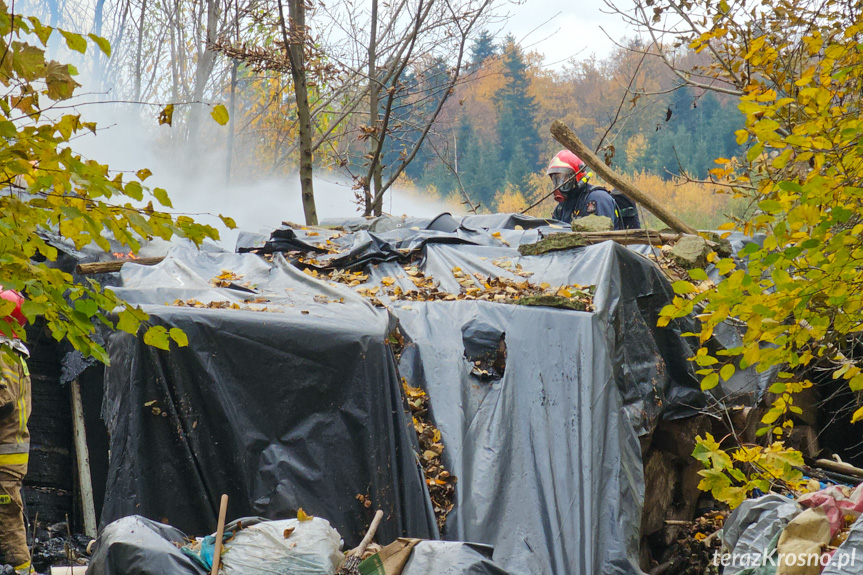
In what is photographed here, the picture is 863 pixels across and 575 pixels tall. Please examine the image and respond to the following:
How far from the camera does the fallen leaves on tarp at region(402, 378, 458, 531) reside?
416cm

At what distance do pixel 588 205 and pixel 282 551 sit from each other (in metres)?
5.00

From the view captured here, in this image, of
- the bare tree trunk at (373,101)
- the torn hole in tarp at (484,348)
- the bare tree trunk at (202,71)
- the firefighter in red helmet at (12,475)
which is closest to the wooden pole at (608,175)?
the torn hole in tarp at (484,348)

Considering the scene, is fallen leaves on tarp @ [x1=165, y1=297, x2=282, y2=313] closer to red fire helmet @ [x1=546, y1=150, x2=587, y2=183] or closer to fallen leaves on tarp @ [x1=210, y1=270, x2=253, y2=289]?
fallen leaves on tarp @ [x1=210, y1=270, x2=253, y2=289]

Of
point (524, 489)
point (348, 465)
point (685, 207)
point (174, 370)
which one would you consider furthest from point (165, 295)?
point (685, 207)

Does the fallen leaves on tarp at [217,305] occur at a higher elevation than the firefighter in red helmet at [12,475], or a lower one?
higher

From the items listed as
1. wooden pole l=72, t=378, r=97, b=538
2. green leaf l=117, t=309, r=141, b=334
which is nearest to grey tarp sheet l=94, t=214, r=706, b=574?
wooden pole l=72, t=378, r=97, b=538

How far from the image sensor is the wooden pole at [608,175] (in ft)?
19.0

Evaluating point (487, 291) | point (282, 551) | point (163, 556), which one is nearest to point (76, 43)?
point (163, 556)

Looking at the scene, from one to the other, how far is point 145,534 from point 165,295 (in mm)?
1968

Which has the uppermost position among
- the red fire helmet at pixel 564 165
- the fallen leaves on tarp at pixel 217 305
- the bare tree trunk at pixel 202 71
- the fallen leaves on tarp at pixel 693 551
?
the bare tree trunk at pixel 202 71

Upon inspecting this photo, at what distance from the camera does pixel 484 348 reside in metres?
4.62

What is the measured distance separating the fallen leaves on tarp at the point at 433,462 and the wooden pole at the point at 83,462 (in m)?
2.64

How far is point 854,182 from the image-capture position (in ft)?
9.05

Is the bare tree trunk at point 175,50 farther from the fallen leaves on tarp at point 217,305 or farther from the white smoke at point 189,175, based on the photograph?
the fallen leaves on tarp at point 217,305
